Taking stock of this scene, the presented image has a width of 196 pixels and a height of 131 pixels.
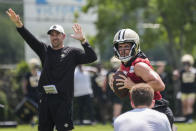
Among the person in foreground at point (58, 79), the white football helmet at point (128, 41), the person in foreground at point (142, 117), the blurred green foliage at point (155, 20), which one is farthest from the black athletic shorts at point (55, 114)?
the blurred green foliage at point (155, 20)

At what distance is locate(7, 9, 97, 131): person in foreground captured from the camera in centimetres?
878

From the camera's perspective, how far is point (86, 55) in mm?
8867

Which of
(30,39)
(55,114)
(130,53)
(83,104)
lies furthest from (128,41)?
(83,104)

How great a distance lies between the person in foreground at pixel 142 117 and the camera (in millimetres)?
5680

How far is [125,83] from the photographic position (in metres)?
7.04

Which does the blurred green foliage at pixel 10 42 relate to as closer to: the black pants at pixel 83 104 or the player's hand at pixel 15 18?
the black pants at pixel 83 104

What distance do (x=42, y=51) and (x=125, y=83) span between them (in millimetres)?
2507

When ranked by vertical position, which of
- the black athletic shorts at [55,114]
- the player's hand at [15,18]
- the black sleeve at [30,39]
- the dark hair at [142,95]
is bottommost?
the black athletic shorts at [55,114]

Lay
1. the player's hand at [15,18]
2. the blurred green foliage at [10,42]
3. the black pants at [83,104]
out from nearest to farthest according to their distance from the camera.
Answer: the player's hand at [15,18], the black pants at [83,104], the blurred green foliage at [10,42]

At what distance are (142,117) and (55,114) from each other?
329cm

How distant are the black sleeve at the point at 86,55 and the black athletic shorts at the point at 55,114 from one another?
0.71m

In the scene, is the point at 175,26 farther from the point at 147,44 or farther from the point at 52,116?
the point at 52,116

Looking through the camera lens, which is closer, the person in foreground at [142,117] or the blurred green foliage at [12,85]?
the person in foreground at [142,117]

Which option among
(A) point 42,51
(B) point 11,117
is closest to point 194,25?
(B) point 11,117
